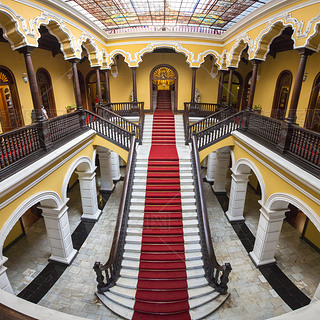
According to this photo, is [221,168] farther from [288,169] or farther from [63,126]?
[63,126]

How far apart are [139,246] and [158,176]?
251 cm

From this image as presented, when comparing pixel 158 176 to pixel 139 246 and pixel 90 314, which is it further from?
pixel 90 314

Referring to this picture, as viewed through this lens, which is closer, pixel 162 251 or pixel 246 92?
pixel 162 251

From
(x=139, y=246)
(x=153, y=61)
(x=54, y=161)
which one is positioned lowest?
(x=139, y=246)

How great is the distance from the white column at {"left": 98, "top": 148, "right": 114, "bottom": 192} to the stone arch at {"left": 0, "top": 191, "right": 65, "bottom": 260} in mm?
4864

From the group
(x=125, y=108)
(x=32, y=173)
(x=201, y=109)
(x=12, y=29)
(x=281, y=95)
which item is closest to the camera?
(x=32, y=173)

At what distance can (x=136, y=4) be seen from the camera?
27.7ft

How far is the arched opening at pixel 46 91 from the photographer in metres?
10.4

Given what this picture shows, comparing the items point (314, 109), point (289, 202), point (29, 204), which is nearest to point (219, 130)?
point (314, 109)

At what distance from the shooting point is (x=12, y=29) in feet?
17.8

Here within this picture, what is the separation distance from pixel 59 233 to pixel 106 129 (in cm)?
444

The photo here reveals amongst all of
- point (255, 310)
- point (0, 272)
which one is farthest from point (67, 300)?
point (255, 310)

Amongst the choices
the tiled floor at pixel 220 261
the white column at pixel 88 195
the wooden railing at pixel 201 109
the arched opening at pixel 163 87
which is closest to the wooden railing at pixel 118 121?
the white column at pixel 88 195

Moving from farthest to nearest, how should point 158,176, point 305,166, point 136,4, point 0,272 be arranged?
point 136,4, point 158,176, point 305,166, point 0,272
